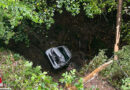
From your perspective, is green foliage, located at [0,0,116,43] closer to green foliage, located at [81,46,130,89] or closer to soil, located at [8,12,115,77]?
green foliage, located at [81,46,130,89]

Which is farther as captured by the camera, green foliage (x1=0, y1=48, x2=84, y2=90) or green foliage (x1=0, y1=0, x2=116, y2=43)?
green foliage (x1=0, y1=0, x2=116, y2=43)

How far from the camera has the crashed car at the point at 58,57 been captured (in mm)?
8156

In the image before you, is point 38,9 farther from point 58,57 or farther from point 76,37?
point 76,37

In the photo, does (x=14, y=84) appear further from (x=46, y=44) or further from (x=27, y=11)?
(x=46, y=44)

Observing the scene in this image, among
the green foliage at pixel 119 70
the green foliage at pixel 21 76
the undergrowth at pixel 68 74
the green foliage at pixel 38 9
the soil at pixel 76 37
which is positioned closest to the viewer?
the green foliage at pixel 21 76

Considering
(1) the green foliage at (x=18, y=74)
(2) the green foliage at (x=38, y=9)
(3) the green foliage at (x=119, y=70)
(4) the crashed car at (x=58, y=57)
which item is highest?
(2) the green foliage at (x=38, y=9)

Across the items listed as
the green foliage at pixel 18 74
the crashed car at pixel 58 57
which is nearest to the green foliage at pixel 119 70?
the green foliage at pixel 18 74

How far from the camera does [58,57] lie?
8.26m

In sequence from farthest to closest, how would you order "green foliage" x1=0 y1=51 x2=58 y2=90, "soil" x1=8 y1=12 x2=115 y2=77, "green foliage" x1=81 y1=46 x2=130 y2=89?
1. "soil" x1=8 y1=12 x2=115 y2=77
2. "green foliage" x1=81 y1=46 x2=130 y2=89
3. "green foliage" x1=0 y1=51 x2=58 y2=90

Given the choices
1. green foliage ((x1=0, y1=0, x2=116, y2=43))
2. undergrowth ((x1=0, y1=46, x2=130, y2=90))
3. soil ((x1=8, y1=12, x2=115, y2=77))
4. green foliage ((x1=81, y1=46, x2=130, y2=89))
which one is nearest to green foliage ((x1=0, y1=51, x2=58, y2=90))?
undergrowth ((x1=0, y1=46, x2=130, y2=90))

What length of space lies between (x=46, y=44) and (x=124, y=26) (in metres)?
4.97

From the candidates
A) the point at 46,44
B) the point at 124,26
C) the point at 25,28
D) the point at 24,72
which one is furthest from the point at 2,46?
the point at 124,26

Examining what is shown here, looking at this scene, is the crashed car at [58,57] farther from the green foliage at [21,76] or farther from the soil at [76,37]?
the green foliage at [21,76]

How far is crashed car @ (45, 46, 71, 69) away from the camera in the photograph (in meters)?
8.16
